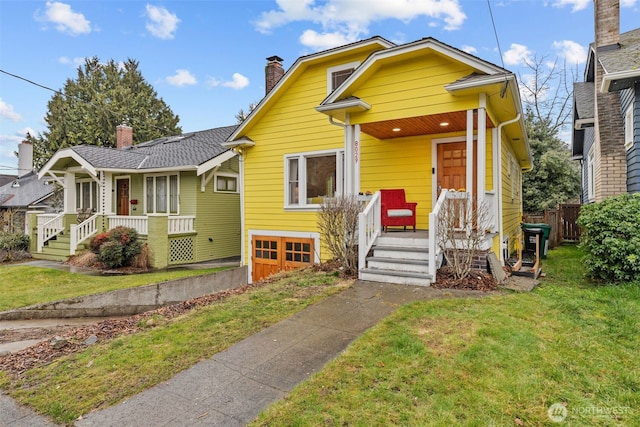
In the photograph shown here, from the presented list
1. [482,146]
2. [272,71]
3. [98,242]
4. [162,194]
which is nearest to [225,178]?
→ [162,194]

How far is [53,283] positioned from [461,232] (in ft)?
37.9

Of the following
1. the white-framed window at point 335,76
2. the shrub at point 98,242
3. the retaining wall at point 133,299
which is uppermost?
the white-framed window at point 335,76

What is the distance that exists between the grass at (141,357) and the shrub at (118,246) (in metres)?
8.25

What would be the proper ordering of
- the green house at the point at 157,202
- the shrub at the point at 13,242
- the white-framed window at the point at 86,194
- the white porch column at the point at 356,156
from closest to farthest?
the white porch column at the point at 356,156 → the green house at the point at 157,202 → the shrub at the point at 13,242 → the white-framed window at the point at 86,194

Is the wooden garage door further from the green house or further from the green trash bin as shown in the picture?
the green trash bin

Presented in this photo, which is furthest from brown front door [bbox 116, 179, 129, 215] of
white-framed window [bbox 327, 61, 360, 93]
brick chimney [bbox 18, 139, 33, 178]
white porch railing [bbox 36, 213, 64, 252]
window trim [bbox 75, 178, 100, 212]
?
brick chimney [bbox 18, 139, 33, 178]

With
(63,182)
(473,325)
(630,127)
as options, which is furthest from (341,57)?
(63,182)

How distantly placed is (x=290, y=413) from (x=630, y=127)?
30.1ft

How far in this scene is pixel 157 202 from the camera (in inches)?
585

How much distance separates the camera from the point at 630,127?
7.61m

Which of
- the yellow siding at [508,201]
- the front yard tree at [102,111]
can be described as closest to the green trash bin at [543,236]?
the yellow siding at [508,201]

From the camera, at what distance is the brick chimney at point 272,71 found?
12.3 m

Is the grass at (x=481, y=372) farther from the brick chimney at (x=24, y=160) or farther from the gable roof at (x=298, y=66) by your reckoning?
the brick chimney at (x=24, y=160)

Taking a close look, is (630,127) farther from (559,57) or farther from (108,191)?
(559,57)
